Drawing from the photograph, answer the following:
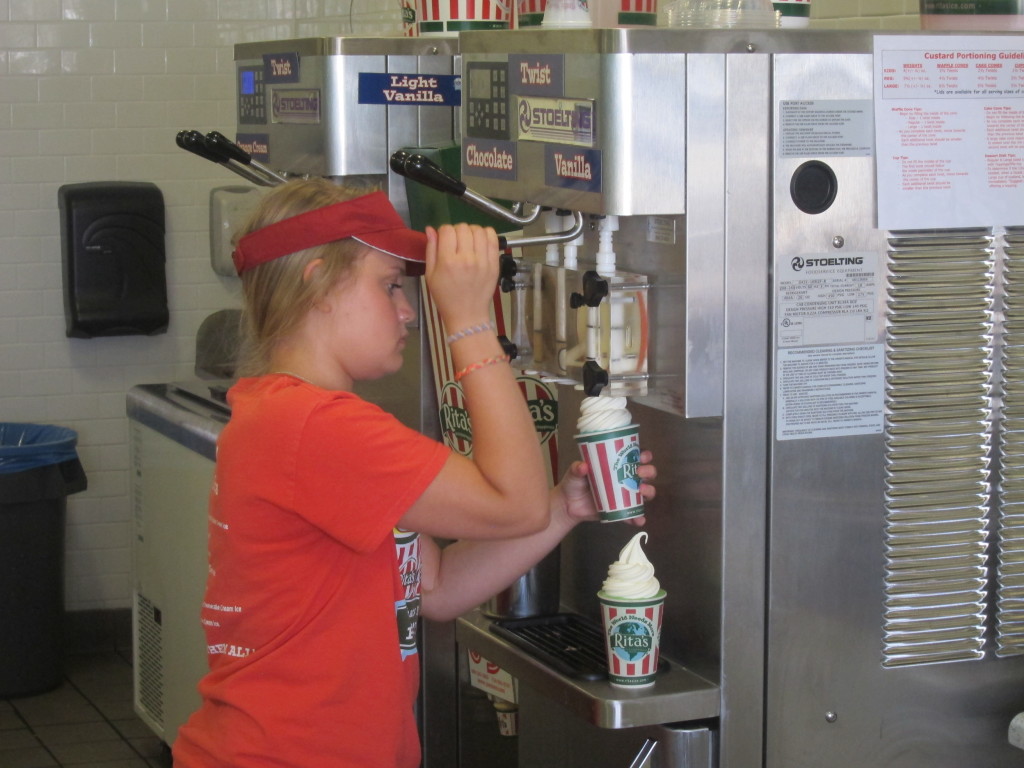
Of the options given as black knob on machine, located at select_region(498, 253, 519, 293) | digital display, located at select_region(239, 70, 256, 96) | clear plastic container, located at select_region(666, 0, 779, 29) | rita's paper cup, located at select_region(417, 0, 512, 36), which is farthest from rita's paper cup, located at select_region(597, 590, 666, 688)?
digital display, located at select_region(239, 70, 256, 96)

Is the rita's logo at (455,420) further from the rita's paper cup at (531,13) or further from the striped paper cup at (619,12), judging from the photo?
the striped paper cup at (619,12)

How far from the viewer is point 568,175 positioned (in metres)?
1.78

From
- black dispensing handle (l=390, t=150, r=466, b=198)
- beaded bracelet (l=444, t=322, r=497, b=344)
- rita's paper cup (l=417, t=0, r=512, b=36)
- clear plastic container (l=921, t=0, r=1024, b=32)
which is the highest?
rita's paper cup (l=417, t=0, r=512, b=36)

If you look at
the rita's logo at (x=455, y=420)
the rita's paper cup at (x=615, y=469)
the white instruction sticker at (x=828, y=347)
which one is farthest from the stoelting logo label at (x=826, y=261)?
the rita's logo at (x=455, y=420)

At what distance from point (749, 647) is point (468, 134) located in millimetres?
877

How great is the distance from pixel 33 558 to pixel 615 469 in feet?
10.8

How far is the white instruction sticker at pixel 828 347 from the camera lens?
5.86 ft

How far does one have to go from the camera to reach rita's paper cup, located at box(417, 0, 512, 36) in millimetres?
2945

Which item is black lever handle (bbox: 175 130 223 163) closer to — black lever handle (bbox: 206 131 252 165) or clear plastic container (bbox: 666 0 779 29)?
black lever handle (bbox: 206 131 252 165)

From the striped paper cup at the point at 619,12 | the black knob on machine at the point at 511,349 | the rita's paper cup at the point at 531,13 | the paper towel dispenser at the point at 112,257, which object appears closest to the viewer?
the black knob on machine at the point at 511,349

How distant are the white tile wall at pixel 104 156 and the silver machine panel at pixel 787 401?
10.7 feet

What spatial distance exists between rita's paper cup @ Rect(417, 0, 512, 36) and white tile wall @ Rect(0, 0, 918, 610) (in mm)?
1911

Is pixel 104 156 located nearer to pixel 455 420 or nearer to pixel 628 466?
pixel 455 420

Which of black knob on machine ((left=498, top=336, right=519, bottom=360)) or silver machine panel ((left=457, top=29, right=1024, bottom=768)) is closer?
silver machine panel ((left=457, top=29, right=1024, bottom=768))
